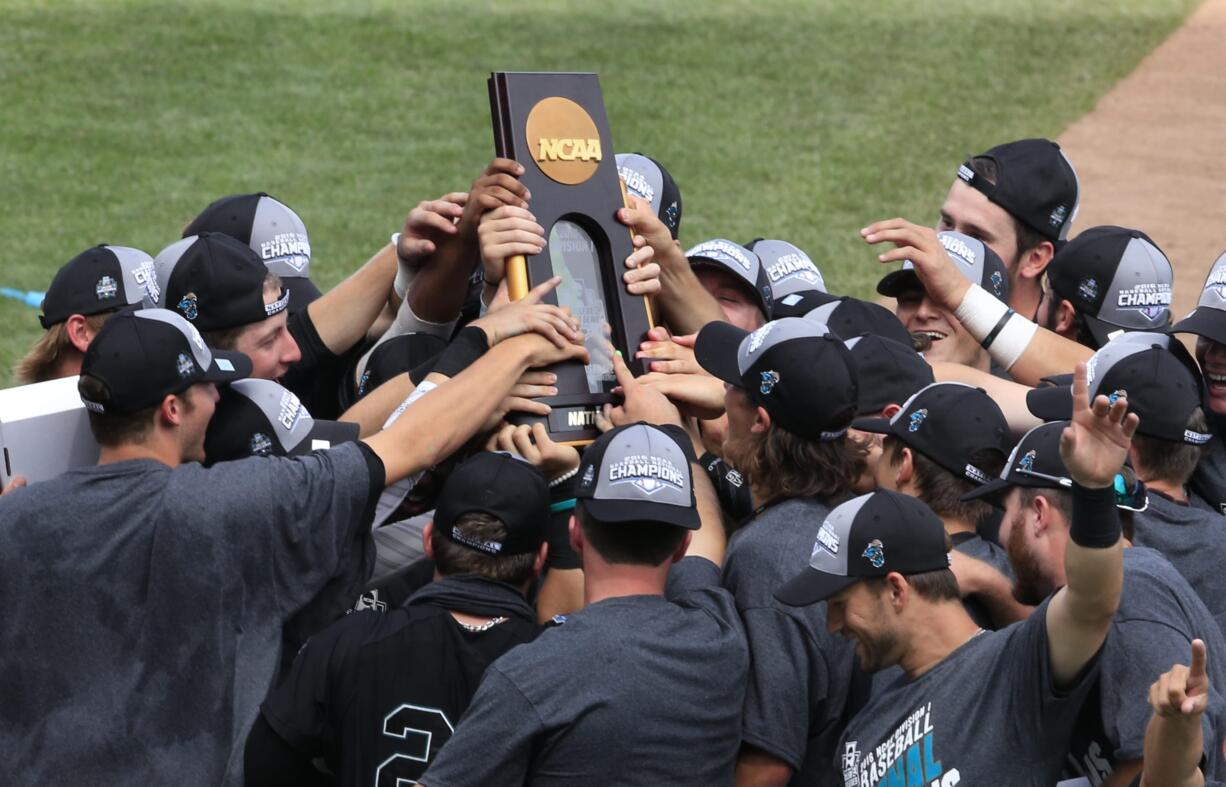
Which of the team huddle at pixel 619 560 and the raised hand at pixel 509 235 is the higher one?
the raised hand at pixel 509 235

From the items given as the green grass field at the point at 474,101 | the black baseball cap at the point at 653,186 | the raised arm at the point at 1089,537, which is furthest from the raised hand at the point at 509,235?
the green grass field at the point at 474,101

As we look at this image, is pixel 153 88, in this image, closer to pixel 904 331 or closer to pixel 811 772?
pixel 904 331

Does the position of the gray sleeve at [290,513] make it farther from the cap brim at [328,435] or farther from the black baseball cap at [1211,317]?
the black baseball cap at [1211,317]

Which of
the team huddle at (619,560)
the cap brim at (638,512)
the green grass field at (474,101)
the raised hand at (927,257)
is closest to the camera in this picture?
the team huddle at (619,560)

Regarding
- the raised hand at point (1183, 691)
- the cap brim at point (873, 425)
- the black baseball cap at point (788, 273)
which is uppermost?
the cap brim at point (873, 425)

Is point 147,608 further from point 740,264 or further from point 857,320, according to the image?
point 740,264

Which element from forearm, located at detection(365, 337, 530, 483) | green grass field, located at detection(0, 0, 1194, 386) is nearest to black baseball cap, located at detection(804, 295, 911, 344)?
forearm, located at detection(365, 337, 530, 483)

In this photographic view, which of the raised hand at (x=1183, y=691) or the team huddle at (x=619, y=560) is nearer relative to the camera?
the raised hand at (x=1183, y=691)

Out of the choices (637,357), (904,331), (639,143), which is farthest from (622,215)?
(639,143)

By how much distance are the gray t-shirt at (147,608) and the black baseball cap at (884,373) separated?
136cm

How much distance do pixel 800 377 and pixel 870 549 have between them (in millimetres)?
562

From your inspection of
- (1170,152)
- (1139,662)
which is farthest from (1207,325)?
(1170,152)

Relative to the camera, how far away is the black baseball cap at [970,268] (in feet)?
17.4

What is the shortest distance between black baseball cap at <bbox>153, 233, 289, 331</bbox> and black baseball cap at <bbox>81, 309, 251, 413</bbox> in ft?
2.29
